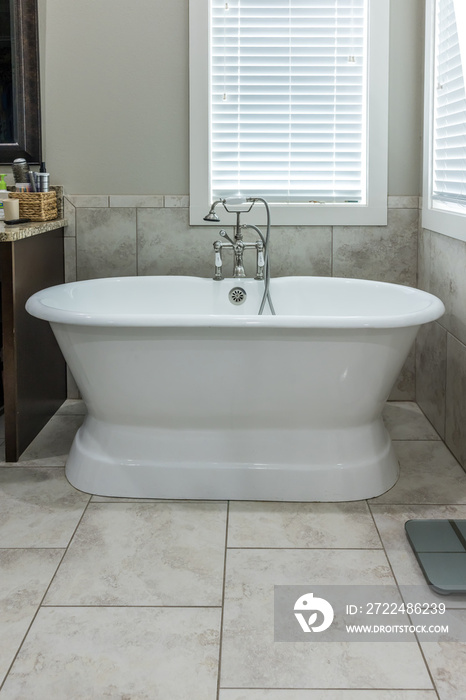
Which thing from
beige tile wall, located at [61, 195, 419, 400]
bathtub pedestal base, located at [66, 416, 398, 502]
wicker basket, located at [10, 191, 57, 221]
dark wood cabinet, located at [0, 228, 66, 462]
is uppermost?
wicker basket, located at [10, 191, 57, 221]

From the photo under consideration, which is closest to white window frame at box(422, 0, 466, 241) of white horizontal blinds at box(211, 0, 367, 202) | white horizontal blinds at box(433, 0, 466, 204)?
white horizontal blinds at box(433, 0, 466, 204)

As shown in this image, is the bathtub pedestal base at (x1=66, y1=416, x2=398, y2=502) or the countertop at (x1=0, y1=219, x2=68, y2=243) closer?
the bathtub pedestal base at (x1=66, y1=416, x2=398, y2=502)

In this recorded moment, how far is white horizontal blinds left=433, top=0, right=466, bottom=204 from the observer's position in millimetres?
2748

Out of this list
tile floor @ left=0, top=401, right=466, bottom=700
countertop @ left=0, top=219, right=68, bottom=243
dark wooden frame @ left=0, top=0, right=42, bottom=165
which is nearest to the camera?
tile floor @ left=0, top=401, right=466, bottom=700

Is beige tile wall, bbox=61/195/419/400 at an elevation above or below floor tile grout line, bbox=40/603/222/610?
above

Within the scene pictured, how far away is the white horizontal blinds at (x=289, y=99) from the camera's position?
3.28 metres

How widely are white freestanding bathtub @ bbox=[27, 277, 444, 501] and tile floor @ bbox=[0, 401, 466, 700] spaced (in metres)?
0.09

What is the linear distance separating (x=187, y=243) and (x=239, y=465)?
133 centimetres

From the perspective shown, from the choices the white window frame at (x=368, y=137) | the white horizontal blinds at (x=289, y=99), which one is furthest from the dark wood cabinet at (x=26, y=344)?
the white horizontal blinds at (x=289, y=99)

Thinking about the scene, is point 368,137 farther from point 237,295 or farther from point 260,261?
point 237,295

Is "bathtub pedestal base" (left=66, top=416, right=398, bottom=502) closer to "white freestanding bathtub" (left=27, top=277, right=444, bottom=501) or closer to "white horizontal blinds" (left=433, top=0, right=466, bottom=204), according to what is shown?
"white freestanding bathtub" (left=27, top=277, right=444, bottom=501)

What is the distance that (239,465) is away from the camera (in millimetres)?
2521

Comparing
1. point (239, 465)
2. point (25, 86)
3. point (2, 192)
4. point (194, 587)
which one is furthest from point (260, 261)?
point (194, 587)

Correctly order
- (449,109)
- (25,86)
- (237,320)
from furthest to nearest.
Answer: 1. (25,86)
2. (449,109)
3. (237,320)
